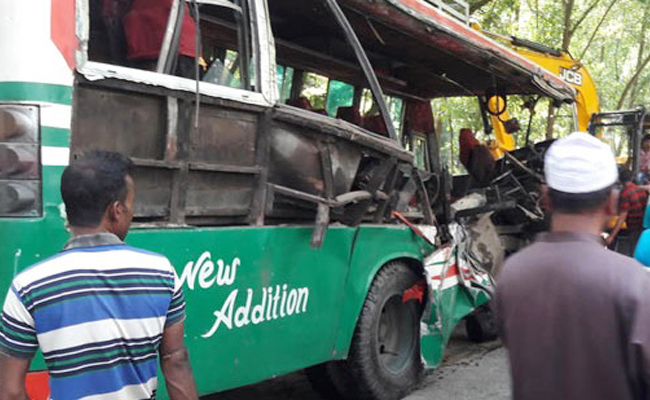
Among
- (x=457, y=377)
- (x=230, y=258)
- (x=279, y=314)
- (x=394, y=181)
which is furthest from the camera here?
(x=457, y=377)

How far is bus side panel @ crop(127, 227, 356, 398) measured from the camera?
123 inches

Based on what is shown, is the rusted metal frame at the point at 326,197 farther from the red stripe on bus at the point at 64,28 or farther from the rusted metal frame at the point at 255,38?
the red stripe on bus at the point at 64,28

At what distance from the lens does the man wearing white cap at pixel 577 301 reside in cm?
165

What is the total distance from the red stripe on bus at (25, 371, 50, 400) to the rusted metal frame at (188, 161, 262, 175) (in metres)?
1.10

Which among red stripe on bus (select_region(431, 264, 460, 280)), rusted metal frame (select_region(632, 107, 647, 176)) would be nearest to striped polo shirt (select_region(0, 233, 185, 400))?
red stripe on bus (select_region(431, 264, 460, 280))

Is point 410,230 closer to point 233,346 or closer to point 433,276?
point 433,276

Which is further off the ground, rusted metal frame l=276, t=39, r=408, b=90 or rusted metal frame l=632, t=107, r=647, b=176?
rusted metal frame l=276, t=39, r=408, b=90

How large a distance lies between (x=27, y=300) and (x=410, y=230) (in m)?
3.35

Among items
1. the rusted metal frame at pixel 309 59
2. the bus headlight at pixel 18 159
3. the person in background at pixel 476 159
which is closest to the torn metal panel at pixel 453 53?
the rusted metal frame at pixel 309 59

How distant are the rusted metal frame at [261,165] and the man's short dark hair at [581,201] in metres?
1.98

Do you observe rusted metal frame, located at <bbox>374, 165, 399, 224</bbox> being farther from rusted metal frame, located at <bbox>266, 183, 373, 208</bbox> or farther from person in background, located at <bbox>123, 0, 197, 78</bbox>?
person in background, located at <bbox>123, 0, 197, 78</bbox>

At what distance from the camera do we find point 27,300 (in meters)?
1.80

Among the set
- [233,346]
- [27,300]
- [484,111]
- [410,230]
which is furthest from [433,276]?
[27,300]

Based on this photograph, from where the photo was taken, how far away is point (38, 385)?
2.54 metres
